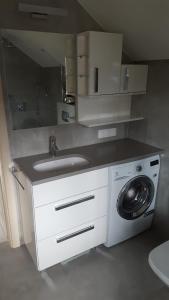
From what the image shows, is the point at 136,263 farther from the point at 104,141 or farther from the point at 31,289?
the point at 104,141

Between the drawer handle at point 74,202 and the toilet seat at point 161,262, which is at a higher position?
the drawer handle at point 74,202

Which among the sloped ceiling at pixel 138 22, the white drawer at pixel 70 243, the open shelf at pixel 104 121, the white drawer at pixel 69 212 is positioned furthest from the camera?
Result: the open shelf at pixel 104 121

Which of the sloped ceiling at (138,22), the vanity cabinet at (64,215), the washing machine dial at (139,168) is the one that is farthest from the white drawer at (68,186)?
the sloped ceiling at (138,22)

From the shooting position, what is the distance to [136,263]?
2029 mm

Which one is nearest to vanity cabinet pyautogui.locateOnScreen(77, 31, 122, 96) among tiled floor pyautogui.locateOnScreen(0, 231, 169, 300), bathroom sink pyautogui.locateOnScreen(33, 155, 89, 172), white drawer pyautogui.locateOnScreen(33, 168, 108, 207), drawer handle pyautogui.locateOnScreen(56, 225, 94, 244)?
bathroom sink pyautogui.locateOnScreen(33, 155, 89, 172)

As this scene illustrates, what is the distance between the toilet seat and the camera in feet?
4.25

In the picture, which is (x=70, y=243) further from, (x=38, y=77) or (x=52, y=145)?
(x=38, y=77)

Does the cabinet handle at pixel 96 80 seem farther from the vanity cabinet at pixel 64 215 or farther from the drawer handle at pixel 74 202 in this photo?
the drawer handle at pixel 74 202

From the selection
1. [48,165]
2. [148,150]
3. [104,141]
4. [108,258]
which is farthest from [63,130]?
[108,258]

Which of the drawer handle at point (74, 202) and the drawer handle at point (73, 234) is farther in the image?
the drawer handle at point (73, 234)

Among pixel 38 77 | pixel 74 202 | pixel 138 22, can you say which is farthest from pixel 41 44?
pixel 74 202

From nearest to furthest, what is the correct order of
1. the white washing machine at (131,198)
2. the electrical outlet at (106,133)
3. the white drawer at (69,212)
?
the white drawer at (69,212), the white washing machine at (131,198), the electrical outlet at (106,133)

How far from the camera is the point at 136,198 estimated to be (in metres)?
2.22

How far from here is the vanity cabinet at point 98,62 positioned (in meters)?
1.80
